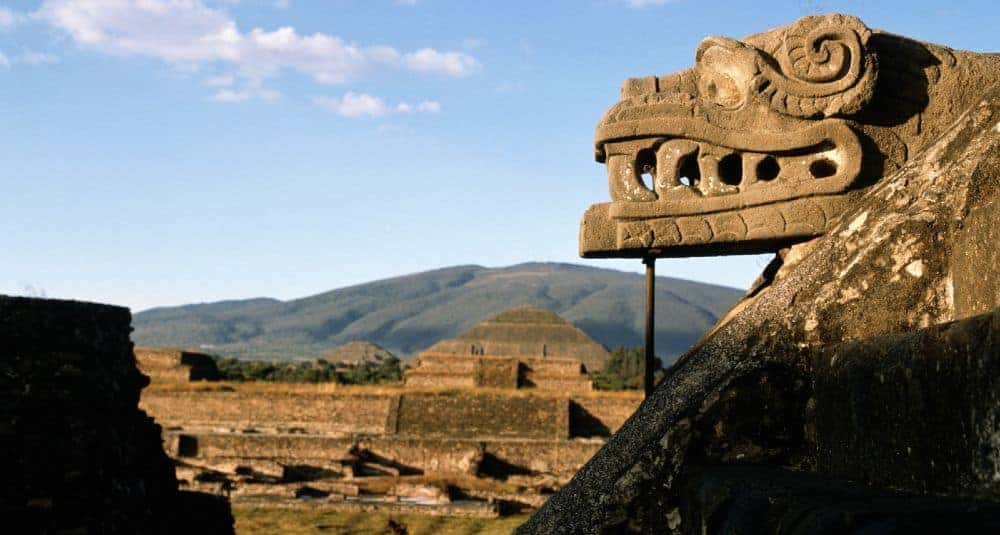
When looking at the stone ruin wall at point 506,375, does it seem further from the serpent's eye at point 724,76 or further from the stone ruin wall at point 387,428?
the serpent's eye at point 724,76

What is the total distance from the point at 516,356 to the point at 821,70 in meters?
44.0

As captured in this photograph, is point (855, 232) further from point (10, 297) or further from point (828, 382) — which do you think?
point (10, 297)

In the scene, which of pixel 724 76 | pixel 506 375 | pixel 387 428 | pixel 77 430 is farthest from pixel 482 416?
pixel 724 76

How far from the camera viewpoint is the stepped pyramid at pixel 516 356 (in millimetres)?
37688

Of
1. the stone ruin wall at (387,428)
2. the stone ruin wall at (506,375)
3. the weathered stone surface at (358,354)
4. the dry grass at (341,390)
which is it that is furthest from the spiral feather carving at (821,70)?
the weathered stone surface at (358,354)

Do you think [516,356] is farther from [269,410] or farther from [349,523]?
[349,523]

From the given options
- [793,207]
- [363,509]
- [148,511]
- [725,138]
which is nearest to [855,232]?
[793,207]

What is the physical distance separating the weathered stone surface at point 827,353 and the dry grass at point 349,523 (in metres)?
16.8

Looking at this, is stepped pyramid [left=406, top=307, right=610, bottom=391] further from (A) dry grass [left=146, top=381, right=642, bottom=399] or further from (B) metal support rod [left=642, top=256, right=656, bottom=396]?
(B) metal support rod [left=642, top=256, right=656, bottom=396]

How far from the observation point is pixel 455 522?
20844mm

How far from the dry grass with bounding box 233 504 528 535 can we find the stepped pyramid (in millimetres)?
15527

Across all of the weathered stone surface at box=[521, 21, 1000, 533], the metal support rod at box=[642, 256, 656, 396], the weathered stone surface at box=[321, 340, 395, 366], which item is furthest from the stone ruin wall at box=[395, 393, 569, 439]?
the weathered stone surface at box=[321, 340, 395, 366]

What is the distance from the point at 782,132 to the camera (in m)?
2.98

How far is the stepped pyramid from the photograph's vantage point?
37.7 m
